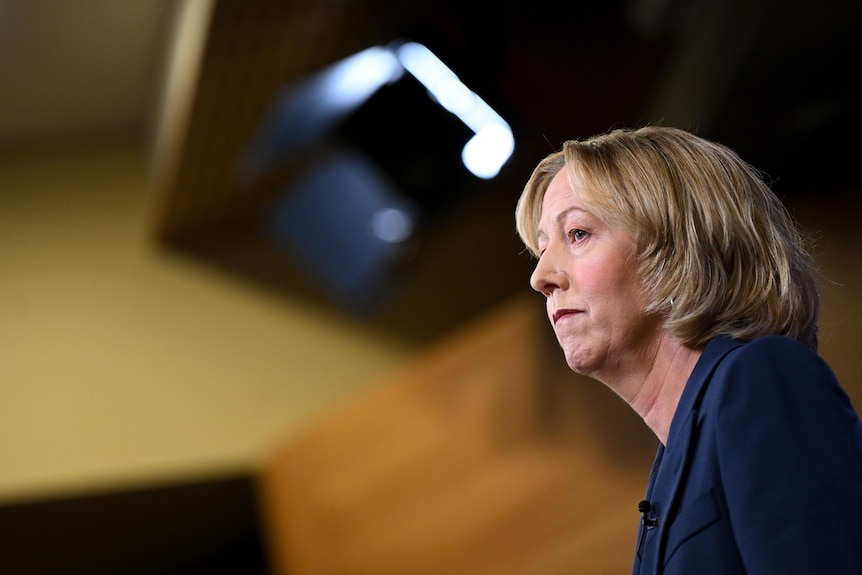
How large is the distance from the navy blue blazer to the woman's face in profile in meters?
0.09

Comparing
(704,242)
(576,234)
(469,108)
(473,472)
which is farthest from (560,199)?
(473,472)

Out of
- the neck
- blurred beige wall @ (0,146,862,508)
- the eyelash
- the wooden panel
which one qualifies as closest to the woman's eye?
the eyelash

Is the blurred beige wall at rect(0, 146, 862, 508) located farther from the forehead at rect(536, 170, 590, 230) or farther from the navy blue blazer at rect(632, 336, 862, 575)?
the navy blue blazer at rect(632, 336, 862, 575)

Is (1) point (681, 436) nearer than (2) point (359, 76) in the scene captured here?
Yes

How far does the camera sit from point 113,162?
3812mm

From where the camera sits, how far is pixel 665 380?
3.30 ft

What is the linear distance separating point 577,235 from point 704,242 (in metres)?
0.12

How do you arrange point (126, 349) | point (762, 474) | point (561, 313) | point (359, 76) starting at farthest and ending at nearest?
point (126, 349) → point (359, 76) → point (561, 313) → point (762, 474)

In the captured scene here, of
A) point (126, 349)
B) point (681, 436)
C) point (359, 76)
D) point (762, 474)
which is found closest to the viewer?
point (762, 474)

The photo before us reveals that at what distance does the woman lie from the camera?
0.83 m

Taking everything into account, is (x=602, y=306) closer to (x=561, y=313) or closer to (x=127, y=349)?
(x=561, y=313)

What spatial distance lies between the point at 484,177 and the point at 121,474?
4.75 feet

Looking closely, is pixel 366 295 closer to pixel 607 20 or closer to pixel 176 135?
pixel 176 135

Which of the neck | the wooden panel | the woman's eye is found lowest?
the neck
